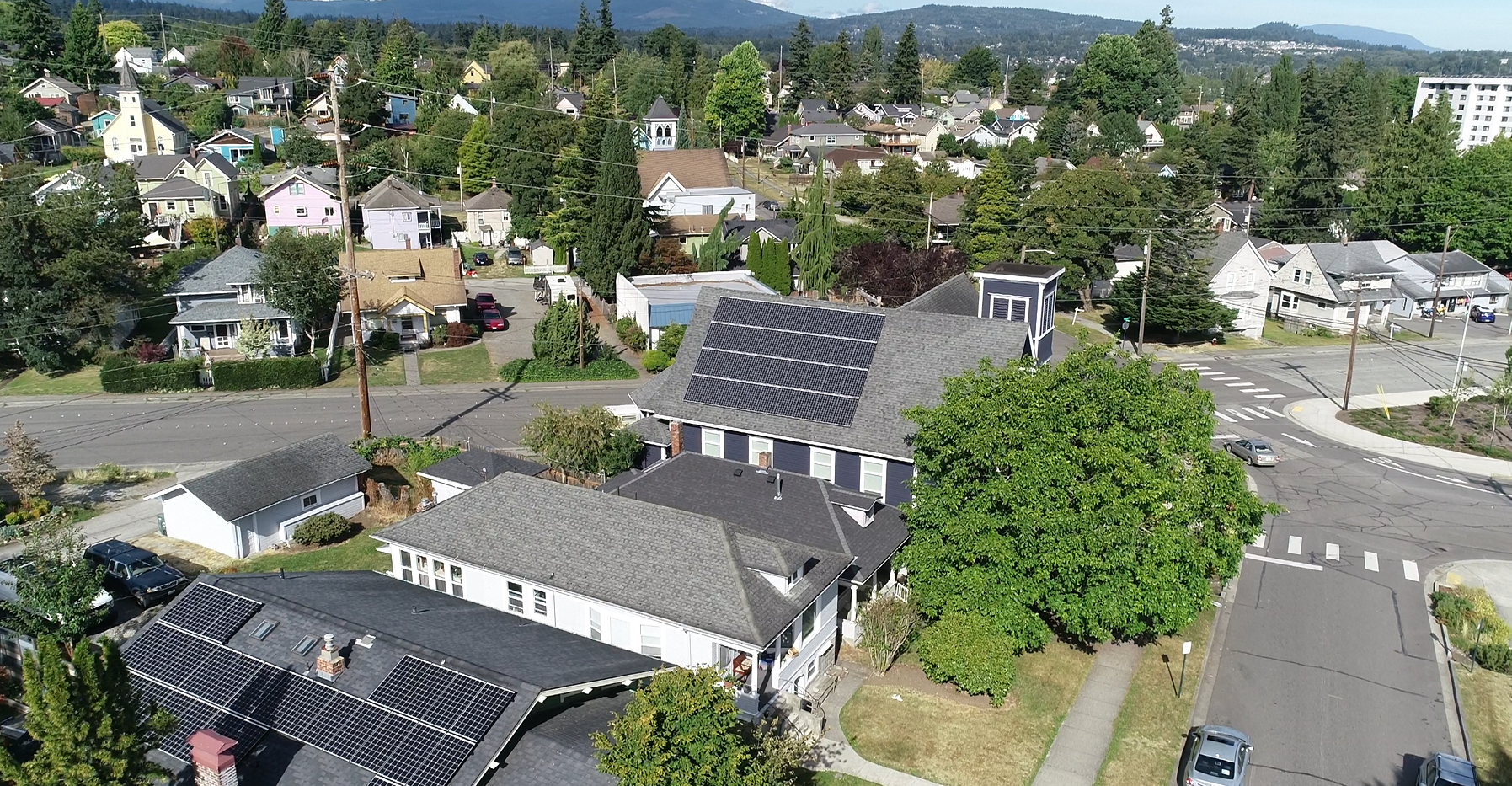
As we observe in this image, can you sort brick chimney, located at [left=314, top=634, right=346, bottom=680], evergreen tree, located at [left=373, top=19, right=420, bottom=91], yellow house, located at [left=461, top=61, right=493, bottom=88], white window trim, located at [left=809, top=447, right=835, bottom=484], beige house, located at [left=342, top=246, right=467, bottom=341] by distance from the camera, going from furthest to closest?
yellow house, located at [left=461, top=61, right=493, bottom=88] < evergreen tree, located at [left=373, top=19, right=420, bottom=91] < beige house, located at [left=342, top=246, right=467, bottom=341] < white window trim, located at [left=809, top=447, right=835, bottom=484] < brick chimney, located at [left=314, top=634, right=346, bottom=680]

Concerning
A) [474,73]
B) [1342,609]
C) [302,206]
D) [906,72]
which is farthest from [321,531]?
[474,73]

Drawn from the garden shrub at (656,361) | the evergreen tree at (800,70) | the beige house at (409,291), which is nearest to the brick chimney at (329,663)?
the garden shrub at (656,361)

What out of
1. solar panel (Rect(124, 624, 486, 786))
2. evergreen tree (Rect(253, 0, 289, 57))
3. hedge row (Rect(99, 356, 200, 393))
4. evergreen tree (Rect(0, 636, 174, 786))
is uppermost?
evergreen tree (Rect(253, 0, 289, 57))

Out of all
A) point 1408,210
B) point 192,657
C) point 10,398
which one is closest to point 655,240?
point 10,398

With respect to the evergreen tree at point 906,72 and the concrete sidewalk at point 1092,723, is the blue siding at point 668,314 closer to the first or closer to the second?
the concrete sidewalk at point 1092,723


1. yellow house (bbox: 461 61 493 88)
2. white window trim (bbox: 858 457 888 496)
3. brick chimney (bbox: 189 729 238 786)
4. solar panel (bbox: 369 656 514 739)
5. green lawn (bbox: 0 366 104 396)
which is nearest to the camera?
brick chimney (bbox: 189 729 238 786)

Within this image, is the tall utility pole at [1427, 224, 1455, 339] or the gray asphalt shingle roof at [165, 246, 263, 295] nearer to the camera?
the gray asphalt shingle roof at [165, 246, 263, 295]

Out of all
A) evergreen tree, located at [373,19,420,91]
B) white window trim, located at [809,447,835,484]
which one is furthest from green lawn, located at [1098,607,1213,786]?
evergreen tree, located at [373,19,420,91]

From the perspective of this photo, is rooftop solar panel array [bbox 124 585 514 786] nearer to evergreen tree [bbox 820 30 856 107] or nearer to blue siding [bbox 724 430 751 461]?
blue siding [bbox 724 430 751 461]
